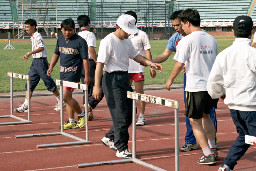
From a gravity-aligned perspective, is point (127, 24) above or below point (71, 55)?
above

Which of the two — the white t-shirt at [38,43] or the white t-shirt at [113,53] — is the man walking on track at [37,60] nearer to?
the white t-shirt at [38,43]

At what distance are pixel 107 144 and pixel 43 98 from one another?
21.2ft

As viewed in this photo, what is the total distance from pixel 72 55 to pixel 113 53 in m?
2.41

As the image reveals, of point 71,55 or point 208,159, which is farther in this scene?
point 71,55

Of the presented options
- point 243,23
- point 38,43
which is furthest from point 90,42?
point 243,23

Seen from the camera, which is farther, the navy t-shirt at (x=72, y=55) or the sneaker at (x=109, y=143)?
the navy t-shirt at (x=72, y=55)

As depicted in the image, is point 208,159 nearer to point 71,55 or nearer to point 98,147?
point 98,147

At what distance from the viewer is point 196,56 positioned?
20.3 feet

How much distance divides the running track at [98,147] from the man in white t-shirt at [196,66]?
0.47 m

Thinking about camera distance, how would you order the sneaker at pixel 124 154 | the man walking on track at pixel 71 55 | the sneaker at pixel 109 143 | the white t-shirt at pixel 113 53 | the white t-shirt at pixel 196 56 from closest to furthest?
the white t-shirt at pixel 196 56, the white t-shirt at pixel 113 53, the sneaker at pixel 124 154, the sneaker at pixel 109 143, the man walking on track at pixel 71 55

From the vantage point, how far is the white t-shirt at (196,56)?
614 centimetres

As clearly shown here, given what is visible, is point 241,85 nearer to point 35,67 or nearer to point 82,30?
point 82,30

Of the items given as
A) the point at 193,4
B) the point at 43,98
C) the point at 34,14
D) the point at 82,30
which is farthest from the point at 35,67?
the point at 193,4

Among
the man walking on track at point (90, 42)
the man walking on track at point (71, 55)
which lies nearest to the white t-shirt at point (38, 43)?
the man walking on track at point (90, 42)
